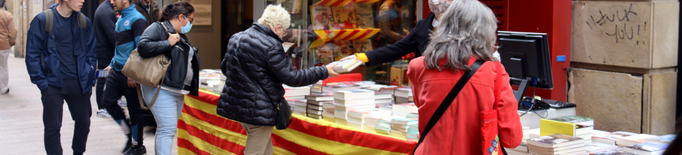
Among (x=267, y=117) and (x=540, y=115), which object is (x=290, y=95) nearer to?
(x=267, y=117)

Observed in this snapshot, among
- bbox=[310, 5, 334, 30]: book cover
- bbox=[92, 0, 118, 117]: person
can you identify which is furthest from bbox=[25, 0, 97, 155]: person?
bbox=[310, 5, 334, 30]: book cover

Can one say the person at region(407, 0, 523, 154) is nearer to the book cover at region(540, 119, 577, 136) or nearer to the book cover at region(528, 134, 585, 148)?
the book cover at region(528, 134, 585, 148)

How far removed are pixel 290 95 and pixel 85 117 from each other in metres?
1.72

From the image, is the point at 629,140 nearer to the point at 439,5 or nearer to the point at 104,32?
the point at 439,5

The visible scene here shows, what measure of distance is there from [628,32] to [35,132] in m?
6.33

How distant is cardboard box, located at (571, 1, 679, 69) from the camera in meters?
4.27

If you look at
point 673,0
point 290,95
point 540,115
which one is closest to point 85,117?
point 290,95

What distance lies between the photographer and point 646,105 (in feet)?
14.5

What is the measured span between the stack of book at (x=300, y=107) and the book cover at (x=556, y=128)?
Answer: 1.56 metres

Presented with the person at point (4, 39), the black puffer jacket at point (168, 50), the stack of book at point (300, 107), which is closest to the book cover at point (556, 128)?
the stack of book at point (300, 107)

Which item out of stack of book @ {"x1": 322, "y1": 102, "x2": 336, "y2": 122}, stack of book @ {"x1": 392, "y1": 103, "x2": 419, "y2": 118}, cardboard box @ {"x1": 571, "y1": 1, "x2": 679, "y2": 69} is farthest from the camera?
cardboard box @ {"x1": 571, "y1": 1, "x2": 679, "y2": 69}

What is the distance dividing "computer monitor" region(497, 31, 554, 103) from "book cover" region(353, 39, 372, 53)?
2916mm

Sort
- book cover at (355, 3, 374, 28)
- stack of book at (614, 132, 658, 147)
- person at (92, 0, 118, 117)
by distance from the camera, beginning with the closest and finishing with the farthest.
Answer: stack of book at (614, 132, 658, 147) < person at (92, 0, 118, 117) < book cover at (355, 3, 374, 28)

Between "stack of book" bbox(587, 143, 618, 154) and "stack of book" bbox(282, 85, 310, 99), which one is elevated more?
"stack of book" bbox(282, 85, 310, 99)
